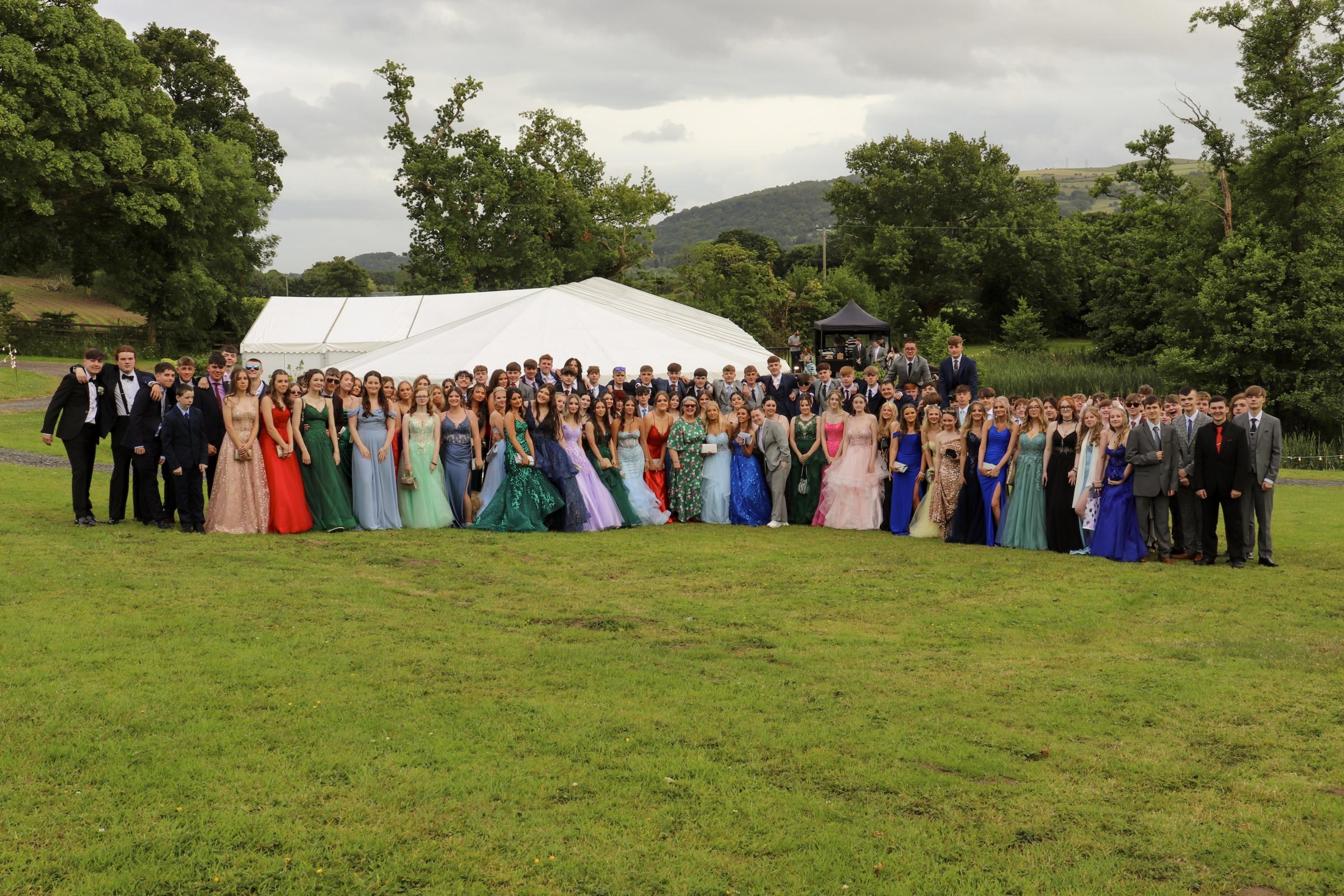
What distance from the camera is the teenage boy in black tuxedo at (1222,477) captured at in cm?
981

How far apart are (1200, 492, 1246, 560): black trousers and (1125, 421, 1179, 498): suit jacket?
0.40 metres

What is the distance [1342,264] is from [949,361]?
2068 centimetres

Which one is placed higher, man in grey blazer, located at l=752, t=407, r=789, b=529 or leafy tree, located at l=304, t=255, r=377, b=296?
leafy tree, located at l=304, t=255, r=377, b=296

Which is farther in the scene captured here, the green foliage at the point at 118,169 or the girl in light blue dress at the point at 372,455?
the green foliage at the point at 118,169

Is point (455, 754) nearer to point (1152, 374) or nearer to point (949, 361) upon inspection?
point (949, 361)

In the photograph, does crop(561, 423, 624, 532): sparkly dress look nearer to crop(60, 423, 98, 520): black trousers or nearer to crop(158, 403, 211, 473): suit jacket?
crop(158, 403, 211, 473): suit jacket

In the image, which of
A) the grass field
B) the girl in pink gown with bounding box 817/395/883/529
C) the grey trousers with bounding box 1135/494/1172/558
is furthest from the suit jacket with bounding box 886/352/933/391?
the grass field

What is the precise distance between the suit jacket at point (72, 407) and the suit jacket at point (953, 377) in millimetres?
9550

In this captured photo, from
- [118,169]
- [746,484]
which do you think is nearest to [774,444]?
[746,484]

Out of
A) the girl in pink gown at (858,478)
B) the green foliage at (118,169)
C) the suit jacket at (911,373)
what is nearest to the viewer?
the girl in pink gown at (858,478)

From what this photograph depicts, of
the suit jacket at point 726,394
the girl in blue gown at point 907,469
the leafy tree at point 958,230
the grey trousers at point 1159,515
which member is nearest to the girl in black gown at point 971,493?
the girl in blue gown at point 907,469

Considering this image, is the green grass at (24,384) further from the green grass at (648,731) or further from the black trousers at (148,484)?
the green grass at (648,731)

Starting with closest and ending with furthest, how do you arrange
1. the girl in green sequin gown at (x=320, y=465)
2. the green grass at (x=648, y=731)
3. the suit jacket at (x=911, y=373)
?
the green grass at (x=648, y=731)
the girl in green sequin gown at (x=320, y=465)
the suit jacket at (x=911, y=373)

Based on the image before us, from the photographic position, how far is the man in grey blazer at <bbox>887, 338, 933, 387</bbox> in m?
13.3
